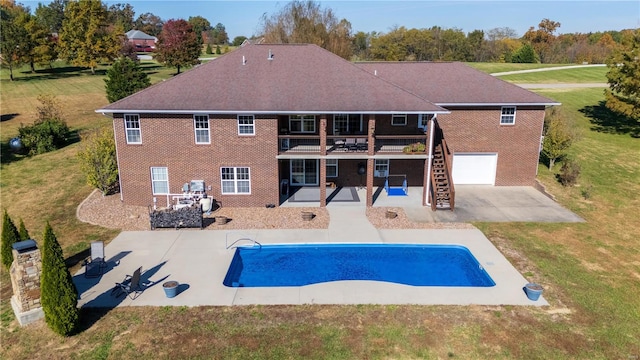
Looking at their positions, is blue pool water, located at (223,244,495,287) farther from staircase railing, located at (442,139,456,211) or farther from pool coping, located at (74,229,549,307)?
staircase railing, located at (442,139,456,211)

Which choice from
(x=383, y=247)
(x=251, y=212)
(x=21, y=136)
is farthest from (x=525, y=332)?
(x=21, y=136)

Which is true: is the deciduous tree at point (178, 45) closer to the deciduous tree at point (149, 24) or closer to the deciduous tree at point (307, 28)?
the deciduous tree at point (307, 28)

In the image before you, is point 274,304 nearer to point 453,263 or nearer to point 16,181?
point 453,263

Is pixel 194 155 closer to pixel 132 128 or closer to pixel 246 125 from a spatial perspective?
pixel 246 125

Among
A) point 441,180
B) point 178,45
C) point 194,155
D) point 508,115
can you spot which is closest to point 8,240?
point 194,155

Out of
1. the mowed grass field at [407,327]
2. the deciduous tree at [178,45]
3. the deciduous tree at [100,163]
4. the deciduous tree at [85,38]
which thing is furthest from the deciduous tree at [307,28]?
the mowed grass field at [407,327]

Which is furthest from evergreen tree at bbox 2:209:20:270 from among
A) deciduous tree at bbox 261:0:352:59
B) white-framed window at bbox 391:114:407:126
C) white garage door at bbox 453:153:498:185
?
deciduous tree at bbox 261:0:352:59
